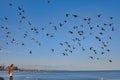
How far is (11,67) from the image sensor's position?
141 ft
